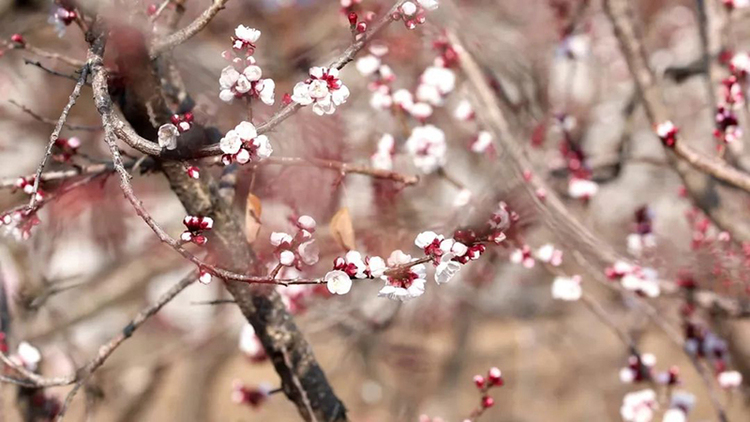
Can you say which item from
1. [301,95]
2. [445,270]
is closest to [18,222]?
[301,95]

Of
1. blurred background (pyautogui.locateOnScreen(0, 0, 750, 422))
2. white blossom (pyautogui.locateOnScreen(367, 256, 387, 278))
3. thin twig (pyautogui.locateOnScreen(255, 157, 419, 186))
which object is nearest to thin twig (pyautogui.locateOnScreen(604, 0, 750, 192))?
blurred background (pyautogui.locateOnScreen(0, 0, 750, 422))

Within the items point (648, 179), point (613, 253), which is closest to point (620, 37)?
point (613, 253)

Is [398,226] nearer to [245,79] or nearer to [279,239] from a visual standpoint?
[279,239]

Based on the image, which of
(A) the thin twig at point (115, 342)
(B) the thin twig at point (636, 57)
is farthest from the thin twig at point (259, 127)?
(B) the thin twig at point (636, 57)

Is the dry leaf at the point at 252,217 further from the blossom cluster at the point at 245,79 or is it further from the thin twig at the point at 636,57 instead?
the thin twig at the point at 636,57

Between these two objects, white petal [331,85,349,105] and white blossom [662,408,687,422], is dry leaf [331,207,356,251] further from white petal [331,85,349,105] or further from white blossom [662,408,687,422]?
white blossom [662,408,687,422]

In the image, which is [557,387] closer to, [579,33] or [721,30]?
[579,33]
